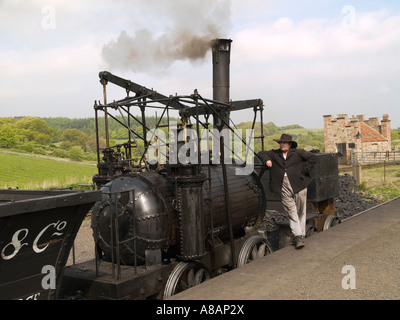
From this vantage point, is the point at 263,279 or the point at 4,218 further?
the point at 263,279

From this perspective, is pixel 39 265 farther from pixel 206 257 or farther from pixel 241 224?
pixel 241 224

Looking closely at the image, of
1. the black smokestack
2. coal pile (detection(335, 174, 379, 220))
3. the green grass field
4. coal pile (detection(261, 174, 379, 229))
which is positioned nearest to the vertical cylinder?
the black smokestack

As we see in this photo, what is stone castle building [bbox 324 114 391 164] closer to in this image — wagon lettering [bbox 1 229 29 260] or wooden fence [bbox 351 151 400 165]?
wooden fence [bbox 351 151 400 165]

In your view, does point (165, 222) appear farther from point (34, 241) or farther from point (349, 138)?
point (349, 138)

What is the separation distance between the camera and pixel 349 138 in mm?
44000

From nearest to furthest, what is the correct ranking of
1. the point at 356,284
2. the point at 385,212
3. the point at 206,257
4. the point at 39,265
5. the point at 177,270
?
the point at 39,265 < the point at 356,284 < the point at 177,270 < the point at 206,257 < the point at 385,212

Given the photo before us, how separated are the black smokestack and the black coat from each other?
142 inches

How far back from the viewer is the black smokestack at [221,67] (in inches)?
419

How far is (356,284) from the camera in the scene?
5.09m

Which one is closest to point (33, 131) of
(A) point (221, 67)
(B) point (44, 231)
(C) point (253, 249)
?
(A) point (221, 67)

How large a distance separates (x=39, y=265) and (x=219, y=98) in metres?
7.34

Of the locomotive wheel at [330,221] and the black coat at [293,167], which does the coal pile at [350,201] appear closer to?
the locomotive wheel at [330,221]

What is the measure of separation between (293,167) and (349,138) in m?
39.6
